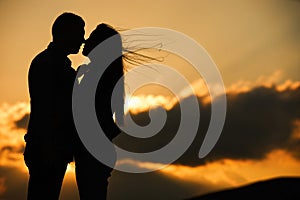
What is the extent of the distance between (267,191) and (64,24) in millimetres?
3802

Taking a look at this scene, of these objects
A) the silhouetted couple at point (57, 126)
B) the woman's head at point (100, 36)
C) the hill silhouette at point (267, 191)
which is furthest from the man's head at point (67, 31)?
the hill silhouette at point (267, 191)

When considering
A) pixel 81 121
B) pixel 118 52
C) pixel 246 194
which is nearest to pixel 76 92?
pixel 81 121

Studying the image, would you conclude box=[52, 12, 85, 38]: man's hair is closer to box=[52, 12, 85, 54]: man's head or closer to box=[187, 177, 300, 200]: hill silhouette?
box=[52, 12, 85, 54]: man's head

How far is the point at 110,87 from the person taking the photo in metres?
4.88

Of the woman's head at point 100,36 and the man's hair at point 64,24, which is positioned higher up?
the woman's head at point 100,36

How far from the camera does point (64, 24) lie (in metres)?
4.53

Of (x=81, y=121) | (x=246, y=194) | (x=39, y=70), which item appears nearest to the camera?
(x=39, y=70)

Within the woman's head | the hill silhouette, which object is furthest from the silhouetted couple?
the hill silhouette

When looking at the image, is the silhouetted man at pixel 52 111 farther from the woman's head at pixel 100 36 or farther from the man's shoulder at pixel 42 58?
the woman's head at pixel 100 36

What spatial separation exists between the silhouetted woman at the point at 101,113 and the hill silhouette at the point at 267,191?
2.54m

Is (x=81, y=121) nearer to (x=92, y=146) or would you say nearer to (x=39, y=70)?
(x=92, y=146)

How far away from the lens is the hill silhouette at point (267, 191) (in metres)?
6.45

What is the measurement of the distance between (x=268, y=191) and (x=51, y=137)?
3.47 metres

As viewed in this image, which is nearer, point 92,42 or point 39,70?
point 39,70
